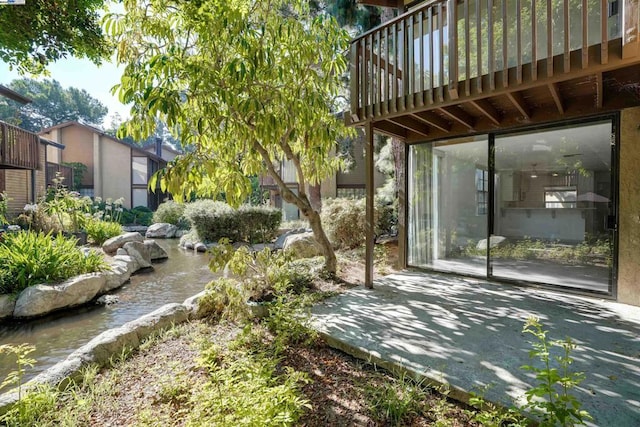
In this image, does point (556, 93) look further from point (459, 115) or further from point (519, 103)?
point (459, 115)

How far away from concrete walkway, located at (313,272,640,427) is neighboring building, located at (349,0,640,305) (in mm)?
554

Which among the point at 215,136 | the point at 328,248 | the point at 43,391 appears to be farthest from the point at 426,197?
the point at 43,391

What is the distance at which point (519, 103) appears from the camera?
3.65 metres

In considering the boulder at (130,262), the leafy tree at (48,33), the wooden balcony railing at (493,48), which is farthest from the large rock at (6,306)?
the wooden balcony railing at (493,48)

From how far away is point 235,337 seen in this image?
3.03 m

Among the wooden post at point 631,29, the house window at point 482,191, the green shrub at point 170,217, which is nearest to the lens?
the wooden post at point 631,29

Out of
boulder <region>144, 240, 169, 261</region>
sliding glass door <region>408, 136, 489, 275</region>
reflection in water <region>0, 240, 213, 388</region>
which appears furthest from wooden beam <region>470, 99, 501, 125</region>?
boulder <region>144, 240, 169, 261</region>

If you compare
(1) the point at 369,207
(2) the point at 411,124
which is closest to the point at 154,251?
(1) the point at 369,207

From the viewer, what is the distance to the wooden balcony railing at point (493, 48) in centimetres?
276

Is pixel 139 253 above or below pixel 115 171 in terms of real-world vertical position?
below

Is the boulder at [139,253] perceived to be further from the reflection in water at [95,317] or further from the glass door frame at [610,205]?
the glass door frame at [610,205]

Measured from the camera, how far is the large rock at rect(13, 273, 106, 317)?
4.41 metres

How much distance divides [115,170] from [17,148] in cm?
977

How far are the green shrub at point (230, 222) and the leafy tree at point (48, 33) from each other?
5607 millimetres
